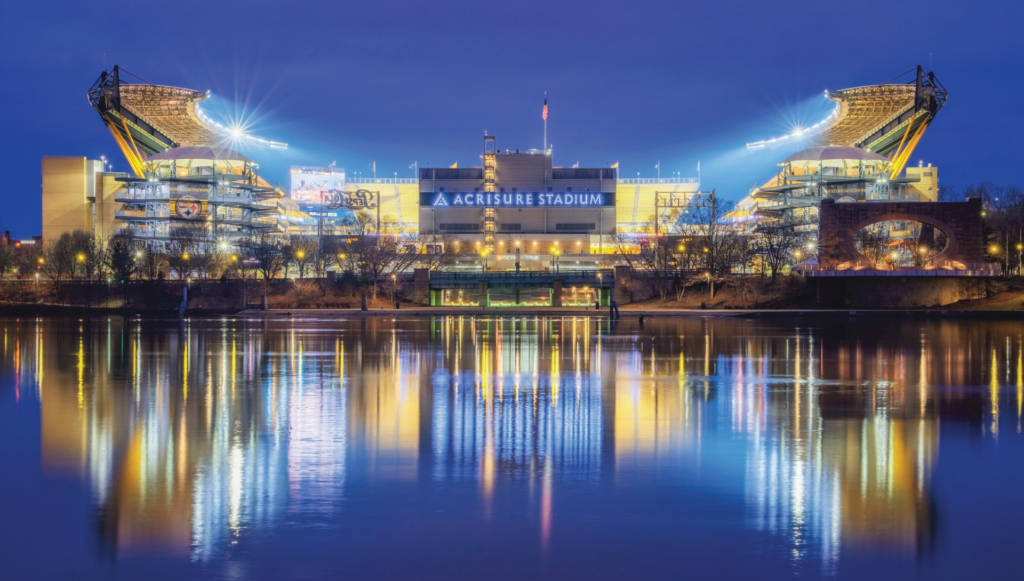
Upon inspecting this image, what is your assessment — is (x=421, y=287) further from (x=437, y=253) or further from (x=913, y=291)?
(x=913, y=291)

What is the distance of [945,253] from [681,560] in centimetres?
7932

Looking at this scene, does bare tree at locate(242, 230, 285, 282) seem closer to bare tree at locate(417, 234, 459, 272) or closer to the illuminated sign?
bare tree at locate(417, 234, 459, 272)

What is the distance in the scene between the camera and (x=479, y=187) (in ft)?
392

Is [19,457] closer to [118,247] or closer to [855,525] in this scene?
[855,525]

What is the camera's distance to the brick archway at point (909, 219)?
261ft

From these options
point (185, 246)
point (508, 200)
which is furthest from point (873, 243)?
point (185, 246)

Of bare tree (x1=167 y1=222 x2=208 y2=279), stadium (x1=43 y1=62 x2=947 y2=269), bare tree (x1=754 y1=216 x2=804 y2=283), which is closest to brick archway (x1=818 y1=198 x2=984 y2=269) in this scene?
bare tree (x1=754 y1=216 x2=804 y2=283)

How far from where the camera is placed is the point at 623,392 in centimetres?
2383

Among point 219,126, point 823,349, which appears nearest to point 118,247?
point 219,126

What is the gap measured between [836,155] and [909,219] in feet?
106

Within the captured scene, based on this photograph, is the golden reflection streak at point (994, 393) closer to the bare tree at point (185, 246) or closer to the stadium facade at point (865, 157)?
the stadium facade at point (865, 157)

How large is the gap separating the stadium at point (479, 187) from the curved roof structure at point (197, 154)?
0.20 metres

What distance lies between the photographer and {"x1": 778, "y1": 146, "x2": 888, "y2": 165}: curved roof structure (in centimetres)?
10994

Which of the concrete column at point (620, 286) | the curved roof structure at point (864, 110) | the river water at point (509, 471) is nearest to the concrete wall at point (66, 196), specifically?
the concrete column at point (620, 286)
